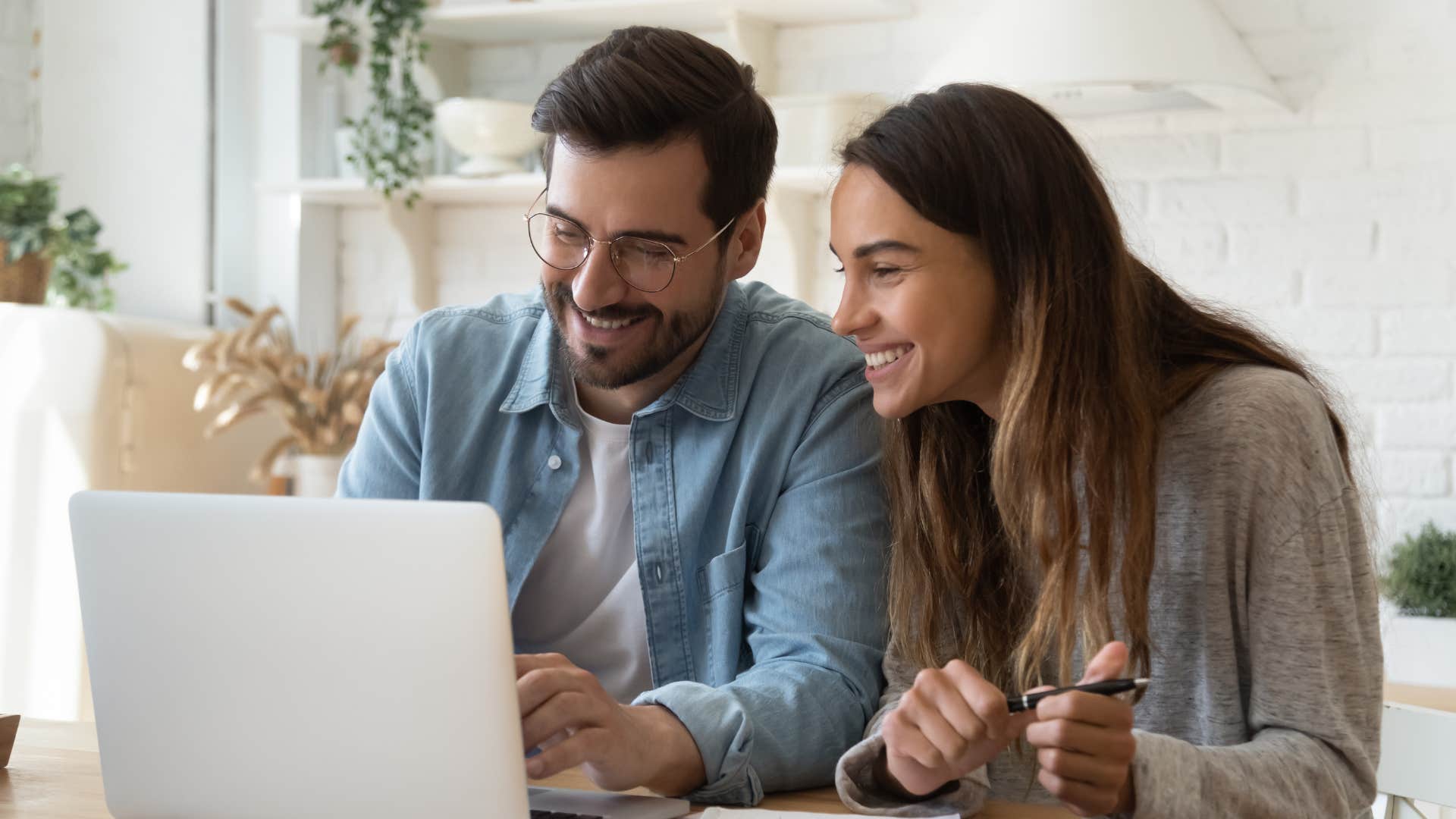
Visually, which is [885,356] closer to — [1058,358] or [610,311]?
[1058,358]

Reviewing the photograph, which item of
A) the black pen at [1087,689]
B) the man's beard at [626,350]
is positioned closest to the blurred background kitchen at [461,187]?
the man's beard at [626,350]

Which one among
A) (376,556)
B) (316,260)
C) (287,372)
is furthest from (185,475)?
(376,556)

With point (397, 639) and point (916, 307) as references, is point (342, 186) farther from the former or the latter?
point (397, 639)

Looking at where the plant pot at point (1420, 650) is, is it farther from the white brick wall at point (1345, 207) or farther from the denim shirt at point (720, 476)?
the denim shirt at point (720, 476)

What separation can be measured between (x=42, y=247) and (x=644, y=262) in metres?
1.53

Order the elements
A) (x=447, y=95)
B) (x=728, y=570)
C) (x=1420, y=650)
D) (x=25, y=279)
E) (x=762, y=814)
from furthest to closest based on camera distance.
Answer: (x=447, y=95), (x=25, y=279), (x=1420, y=650), (x=728, y=570), (x=762, y=814)

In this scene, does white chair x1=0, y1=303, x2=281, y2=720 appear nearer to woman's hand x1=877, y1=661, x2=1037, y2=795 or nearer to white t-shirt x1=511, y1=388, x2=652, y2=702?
white t-shirt x1=511, y1=388, x2=652, y2=702

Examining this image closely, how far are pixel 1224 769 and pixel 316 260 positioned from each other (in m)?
2.31

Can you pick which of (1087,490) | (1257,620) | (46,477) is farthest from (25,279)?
(1257,620)

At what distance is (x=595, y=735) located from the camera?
3.28 ft

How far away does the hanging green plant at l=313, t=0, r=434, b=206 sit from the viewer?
2598 mm

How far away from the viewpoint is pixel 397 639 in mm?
836

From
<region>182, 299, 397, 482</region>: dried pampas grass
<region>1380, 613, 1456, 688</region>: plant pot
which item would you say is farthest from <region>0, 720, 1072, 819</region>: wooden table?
<region>182, 299, 397, 482</region>: dried pampas grass

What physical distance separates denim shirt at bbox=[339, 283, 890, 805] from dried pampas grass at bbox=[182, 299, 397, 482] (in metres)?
1.05
